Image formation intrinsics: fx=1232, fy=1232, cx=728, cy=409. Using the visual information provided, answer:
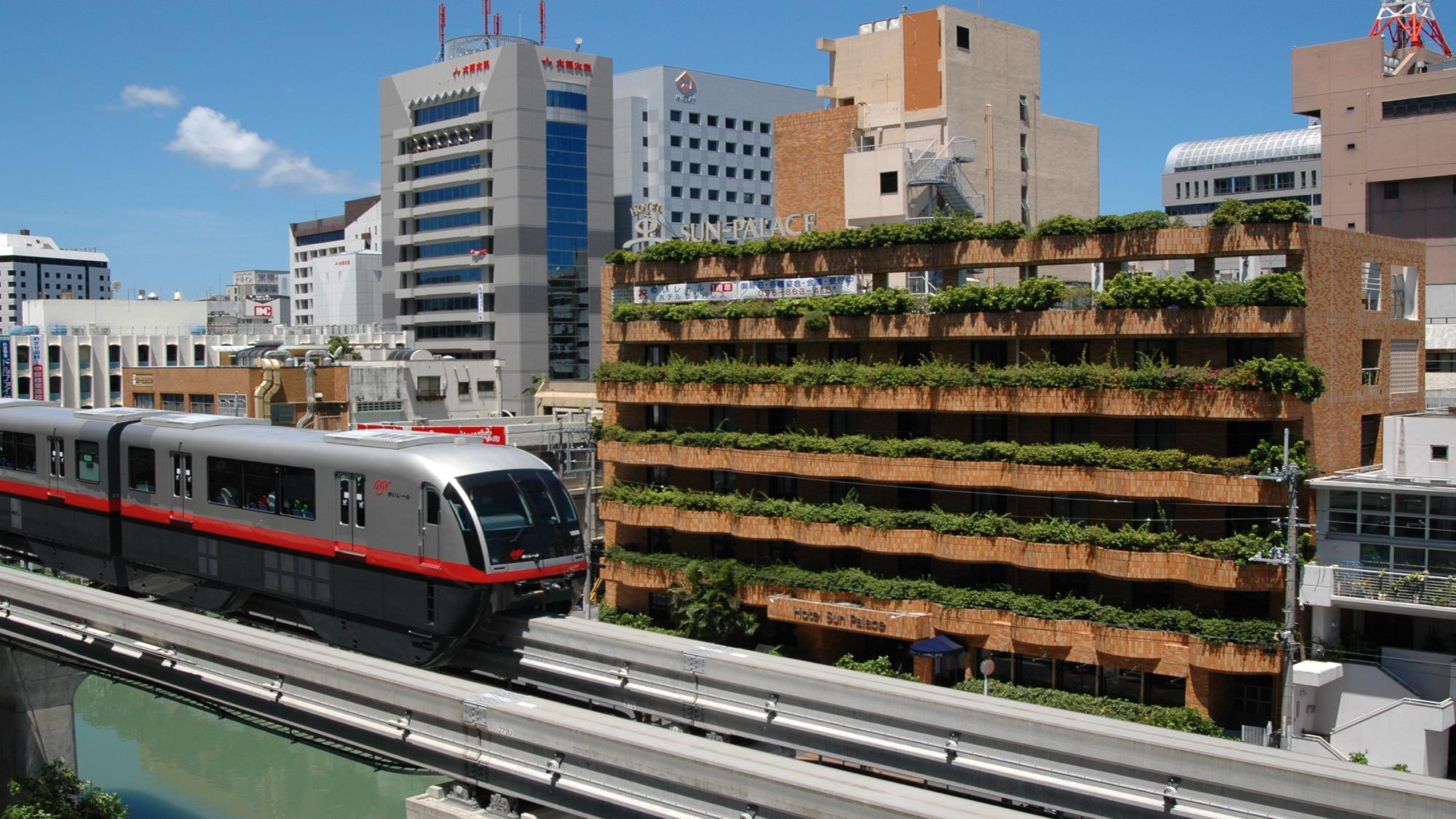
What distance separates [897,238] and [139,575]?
2502 cm

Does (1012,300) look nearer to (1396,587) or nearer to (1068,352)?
(1068,352)

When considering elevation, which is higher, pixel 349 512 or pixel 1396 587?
pixel 349 512

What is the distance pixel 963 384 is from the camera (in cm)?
3950

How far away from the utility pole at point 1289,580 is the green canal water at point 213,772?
25.9 metres

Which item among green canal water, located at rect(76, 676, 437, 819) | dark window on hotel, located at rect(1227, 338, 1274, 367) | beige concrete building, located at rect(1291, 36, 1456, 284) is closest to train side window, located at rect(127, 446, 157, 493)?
green canal water, located at rect(76, 676, 437, 819)

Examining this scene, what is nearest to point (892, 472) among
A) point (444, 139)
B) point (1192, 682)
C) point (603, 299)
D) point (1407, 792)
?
point (1192, 682)

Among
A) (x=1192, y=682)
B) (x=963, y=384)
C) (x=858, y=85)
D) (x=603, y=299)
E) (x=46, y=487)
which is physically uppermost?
(x=858, y=85)

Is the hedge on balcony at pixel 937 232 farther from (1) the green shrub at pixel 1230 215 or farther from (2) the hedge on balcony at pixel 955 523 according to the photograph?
(2) the hedge on balcony at pixel 955 523

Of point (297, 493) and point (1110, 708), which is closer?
point (297, 493)

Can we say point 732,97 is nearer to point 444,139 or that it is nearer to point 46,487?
point 444,139

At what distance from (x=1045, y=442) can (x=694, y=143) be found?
276ft

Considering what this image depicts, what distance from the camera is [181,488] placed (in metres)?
29.5

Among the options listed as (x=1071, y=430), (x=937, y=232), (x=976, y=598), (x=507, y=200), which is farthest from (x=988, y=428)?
(x=507, y=200)

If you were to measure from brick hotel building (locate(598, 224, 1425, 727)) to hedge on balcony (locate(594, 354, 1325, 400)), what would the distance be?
0.28 m
